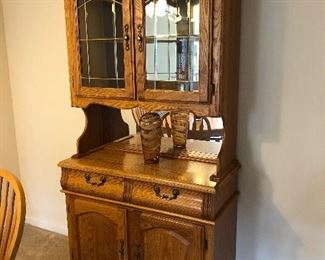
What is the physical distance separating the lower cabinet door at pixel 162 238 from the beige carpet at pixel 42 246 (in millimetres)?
896

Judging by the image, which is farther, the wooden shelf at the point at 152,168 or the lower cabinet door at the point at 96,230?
the lower cabinet door at the point at 96,230

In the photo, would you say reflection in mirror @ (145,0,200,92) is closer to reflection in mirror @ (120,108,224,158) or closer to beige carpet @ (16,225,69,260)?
reflection in mirror @ (120,108,224,158)

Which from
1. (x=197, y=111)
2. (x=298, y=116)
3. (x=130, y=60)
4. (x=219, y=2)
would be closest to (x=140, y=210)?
(x=197, y=111)

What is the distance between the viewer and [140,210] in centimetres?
177

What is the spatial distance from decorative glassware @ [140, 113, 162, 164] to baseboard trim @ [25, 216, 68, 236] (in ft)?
4.02

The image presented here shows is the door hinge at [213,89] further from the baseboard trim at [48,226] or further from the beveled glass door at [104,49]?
the baseboard trim at [48,226]

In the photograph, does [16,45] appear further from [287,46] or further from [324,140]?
[324,140]

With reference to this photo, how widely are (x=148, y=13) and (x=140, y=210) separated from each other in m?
0.95

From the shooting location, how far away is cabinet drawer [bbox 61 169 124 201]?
182 cm

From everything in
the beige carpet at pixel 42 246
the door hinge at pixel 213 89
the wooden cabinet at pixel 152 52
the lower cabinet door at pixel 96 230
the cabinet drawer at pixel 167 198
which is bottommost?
the beige carpet at pixel 42 246

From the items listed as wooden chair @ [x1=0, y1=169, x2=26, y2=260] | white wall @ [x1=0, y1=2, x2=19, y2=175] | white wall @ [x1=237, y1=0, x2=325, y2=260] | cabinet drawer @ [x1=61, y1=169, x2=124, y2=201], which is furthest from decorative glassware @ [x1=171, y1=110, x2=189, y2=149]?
white wall @ [x1=0, y1=2, x2=19, y2=175]

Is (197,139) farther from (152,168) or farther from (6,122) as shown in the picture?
(6,122)

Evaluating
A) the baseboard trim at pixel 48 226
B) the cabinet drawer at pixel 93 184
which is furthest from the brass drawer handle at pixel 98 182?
the baseboard trim at pixel 48 226

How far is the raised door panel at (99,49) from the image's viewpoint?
173 cm
